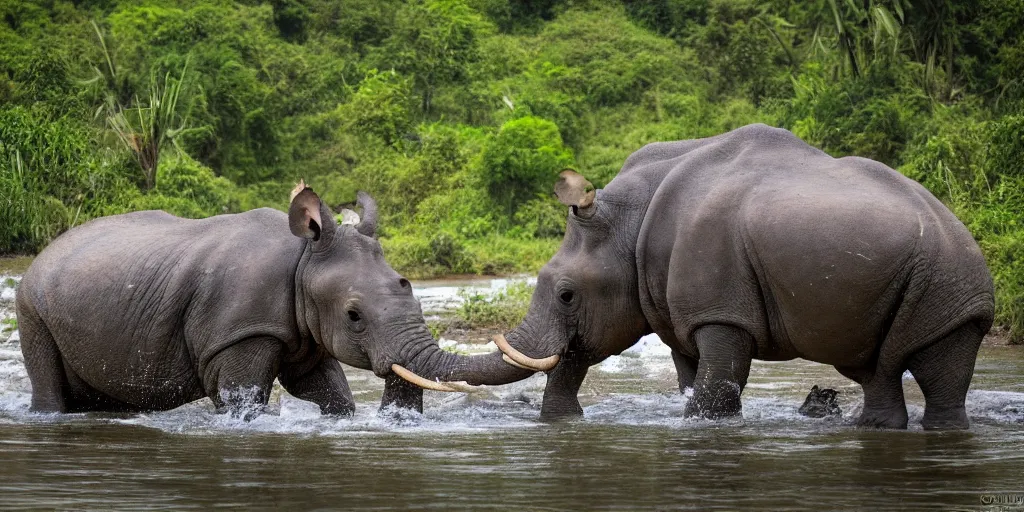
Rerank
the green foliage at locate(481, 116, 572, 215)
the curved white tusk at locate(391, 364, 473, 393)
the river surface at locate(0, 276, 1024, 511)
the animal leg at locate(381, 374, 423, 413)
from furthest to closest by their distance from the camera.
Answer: the green foliage at locate(481, 116, 572, 215), the animal leg at locate(381, 374, 423, 413), the curved white tusk at locate(391, 364, 473, 393), the river surface at locate(0, 276, 1024, 511)

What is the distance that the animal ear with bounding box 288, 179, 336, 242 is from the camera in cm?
877

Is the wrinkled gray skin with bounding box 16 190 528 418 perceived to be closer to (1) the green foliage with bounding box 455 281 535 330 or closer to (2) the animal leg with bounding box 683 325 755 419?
(2) the animal leg with bounding box 683 325 755 419

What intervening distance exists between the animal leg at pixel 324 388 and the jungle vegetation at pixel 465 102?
7402 millimetres

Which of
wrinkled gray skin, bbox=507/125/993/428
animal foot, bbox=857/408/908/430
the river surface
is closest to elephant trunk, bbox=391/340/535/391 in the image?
the river surface

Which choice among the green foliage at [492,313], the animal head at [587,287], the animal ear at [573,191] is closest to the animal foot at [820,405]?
the animal head at [587,287]

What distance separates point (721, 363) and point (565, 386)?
1.53m

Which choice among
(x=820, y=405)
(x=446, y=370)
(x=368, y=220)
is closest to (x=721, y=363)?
(x=820, y=405)

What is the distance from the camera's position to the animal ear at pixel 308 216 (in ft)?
28.8

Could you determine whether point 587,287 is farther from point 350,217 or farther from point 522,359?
point 350,217

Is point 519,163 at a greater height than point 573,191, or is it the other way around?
point 573,191

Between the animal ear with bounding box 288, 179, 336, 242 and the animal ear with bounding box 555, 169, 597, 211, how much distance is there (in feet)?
4.97

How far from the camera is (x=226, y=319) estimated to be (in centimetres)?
878

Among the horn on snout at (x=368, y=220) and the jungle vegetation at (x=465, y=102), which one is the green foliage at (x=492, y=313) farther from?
the horn on snout at (x=368, y=220)

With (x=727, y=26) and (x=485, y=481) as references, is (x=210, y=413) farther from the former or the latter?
(x=727, y=26)
